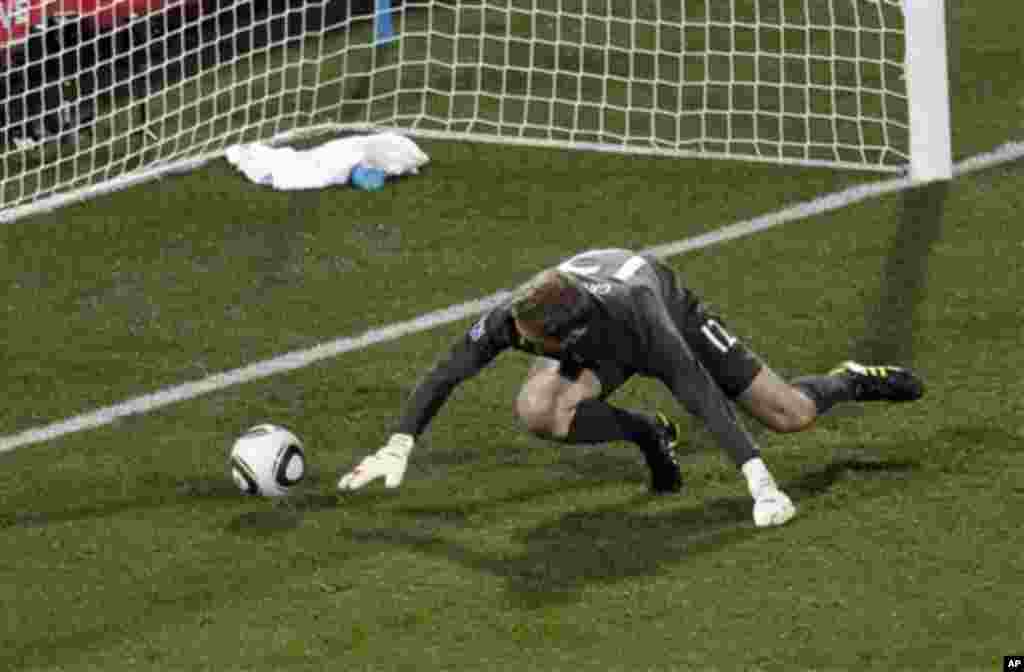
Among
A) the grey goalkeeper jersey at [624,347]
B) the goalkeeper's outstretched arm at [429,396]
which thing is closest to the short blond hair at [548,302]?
the grey goalkeeper jersey at [624,347]

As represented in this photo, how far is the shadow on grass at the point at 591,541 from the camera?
9188mm

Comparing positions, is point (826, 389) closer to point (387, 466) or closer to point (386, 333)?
point (387, 466)

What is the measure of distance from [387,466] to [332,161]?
179 inches

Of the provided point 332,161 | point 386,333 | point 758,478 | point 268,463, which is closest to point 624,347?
point 758,478

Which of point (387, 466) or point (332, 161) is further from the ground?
point (332, 161)

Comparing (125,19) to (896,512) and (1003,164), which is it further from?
(896,512)

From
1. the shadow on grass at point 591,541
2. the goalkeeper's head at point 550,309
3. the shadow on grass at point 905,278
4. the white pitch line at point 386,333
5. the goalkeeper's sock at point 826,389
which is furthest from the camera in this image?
the shadow on grass at point 905,278

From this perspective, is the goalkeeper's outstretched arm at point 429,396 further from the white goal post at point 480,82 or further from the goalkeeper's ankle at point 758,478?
the white goal post at point 480,82

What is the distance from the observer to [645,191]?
528 inches

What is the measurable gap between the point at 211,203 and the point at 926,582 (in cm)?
575

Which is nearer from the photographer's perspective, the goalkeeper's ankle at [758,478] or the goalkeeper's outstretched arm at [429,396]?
the goalkeeper's ankle at [758,478]

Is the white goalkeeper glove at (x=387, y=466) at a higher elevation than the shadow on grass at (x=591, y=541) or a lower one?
higher

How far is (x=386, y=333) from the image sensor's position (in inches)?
464

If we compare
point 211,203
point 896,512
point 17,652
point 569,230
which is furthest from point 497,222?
point 17,652
